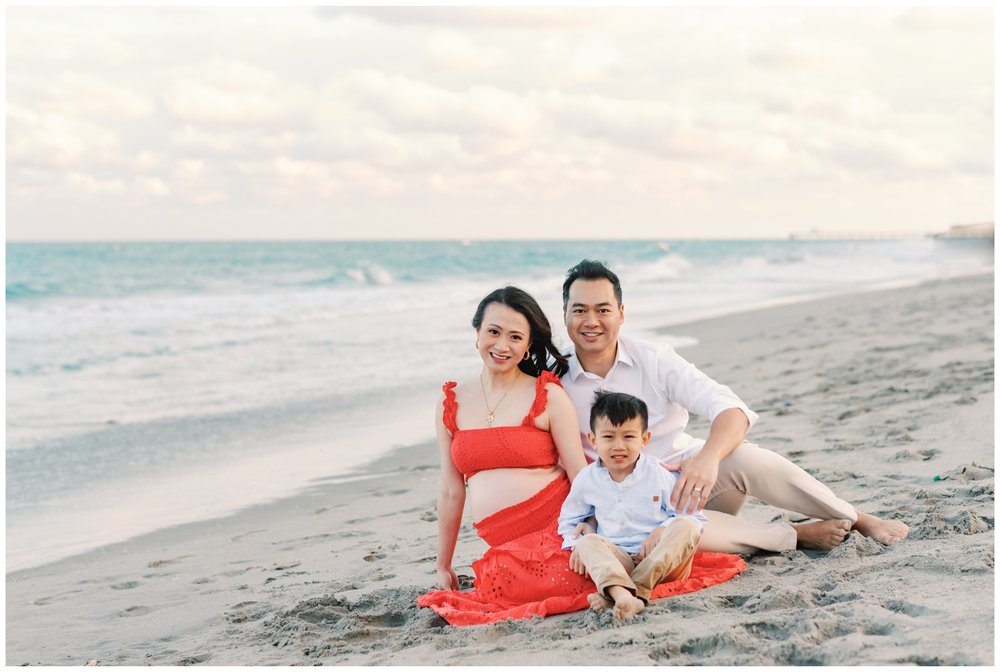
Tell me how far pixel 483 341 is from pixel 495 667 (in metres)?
1.34

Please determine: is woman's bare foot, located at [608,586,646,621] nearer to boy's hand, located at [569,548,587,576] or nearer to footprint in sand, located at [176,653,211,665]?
boy's hand, located at [569,548,587,576]

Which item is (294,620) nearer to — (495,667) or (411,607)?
(411,607)

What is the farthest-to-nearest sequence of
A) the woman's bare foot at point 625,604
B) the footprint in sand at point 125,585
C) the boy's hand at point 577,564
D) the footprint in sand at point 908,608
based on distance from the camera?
the footprint in sand at point 125,585, the boy's hand at point 577,564, the woman's bare foot at point 625,604, the footprint in sand at point 908,608

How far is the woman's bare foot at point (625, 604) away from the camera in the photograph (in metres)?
3.53

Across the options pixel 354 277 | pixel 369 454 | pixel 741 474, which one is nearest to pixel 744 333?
pixel 369 454

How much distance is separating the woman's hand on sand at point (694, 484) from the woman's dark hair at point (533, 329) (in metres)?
0.72

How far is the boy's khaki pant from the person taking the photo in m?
3.62

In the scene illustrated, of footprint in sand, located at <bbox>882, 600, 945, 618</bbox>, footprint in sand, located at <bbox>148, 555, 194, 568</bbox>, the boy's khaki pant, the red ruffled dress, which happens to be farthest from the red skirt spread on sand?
footprint in sand, located at <bbox>148, 555, 194, 568</bbox>

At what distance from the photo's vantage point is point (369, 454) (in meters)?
7.79

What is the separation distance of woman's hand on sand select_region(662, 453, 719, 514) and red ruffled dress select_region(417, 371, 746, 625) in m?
0.30

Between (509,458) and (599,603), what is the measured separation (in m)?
0.74

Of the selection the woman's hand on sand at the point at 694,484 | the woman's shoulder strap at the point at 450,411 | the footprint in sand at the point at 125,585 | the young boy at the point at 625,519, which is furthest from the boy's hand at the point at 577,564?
the footprint in sand at the point at 125,585

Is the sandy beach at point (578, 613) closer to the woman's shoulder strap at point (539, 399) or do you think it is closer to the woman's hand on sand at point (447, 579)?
the woman's hand on sand at point (447, 579)

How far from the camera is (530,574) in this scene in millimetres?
3906
